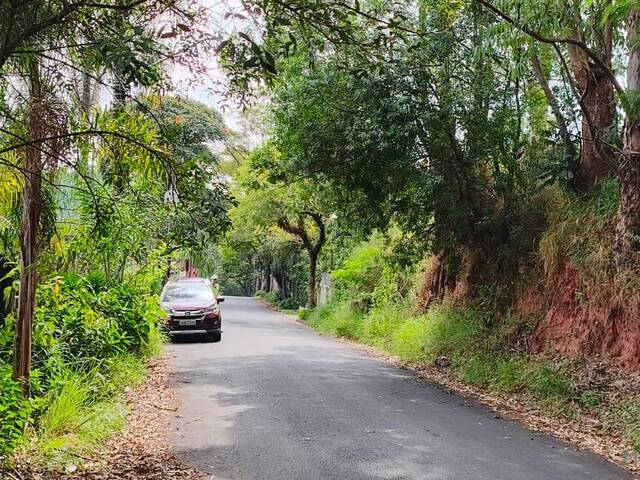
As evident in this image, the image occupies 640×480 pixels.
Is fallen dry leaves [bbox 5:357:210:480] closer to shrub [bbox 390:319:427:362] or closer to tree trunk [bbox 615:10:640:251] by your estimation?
shrub [bbox 390:319:427:362]

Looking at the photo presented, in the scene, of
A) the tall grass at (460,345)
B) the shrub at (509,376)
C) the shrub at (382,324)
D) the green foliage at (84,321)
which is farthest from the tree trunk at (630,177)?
the green foliage at (84,321)

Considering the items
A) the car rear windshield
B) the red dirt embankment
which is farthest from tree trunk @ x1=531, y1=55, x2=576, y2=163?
the car rear windshield

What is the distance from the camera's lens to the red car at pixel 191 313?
16094 mm

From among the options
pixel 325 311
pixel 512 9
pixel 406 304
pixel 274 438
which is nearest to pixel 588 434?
pixel 274 438

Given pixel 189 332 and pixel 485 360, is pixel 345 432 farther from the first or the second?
pixel 189 332

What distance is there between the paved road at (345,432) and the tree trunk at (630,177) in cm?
360

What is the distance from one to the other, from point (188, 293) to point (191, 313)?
107cm

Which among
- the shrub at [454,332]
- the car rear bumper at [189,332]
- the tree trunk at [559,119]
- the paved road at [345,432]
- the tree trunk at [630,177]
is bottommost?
the paved road at [345,432]

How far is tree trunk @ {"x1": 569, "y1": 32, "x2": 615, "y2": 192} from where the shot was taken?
1176 centimetres

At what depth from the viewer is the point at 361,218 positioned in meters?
15.6

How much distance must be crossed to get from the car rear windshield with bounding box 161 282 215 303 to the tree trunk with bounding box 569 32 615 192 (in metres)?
9.88

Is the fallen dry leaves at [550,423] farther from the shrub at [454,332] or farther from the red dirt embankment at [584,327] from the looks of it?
the red dirt embankment at [584,327]

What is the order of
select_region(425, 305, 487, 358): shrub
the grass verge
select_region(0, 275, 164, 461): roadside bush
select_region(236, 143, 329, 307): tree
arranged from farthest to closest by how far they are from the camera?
select_region(236, 143, 329, 307): tree
select_region(425, 305, 487, 358): shrub
the grass verge
select_region(0, 275, 164, 461): roadside bush

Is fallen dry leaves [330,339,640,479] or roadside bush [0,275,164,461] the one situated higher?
roadside bush [0,275,164,461]
